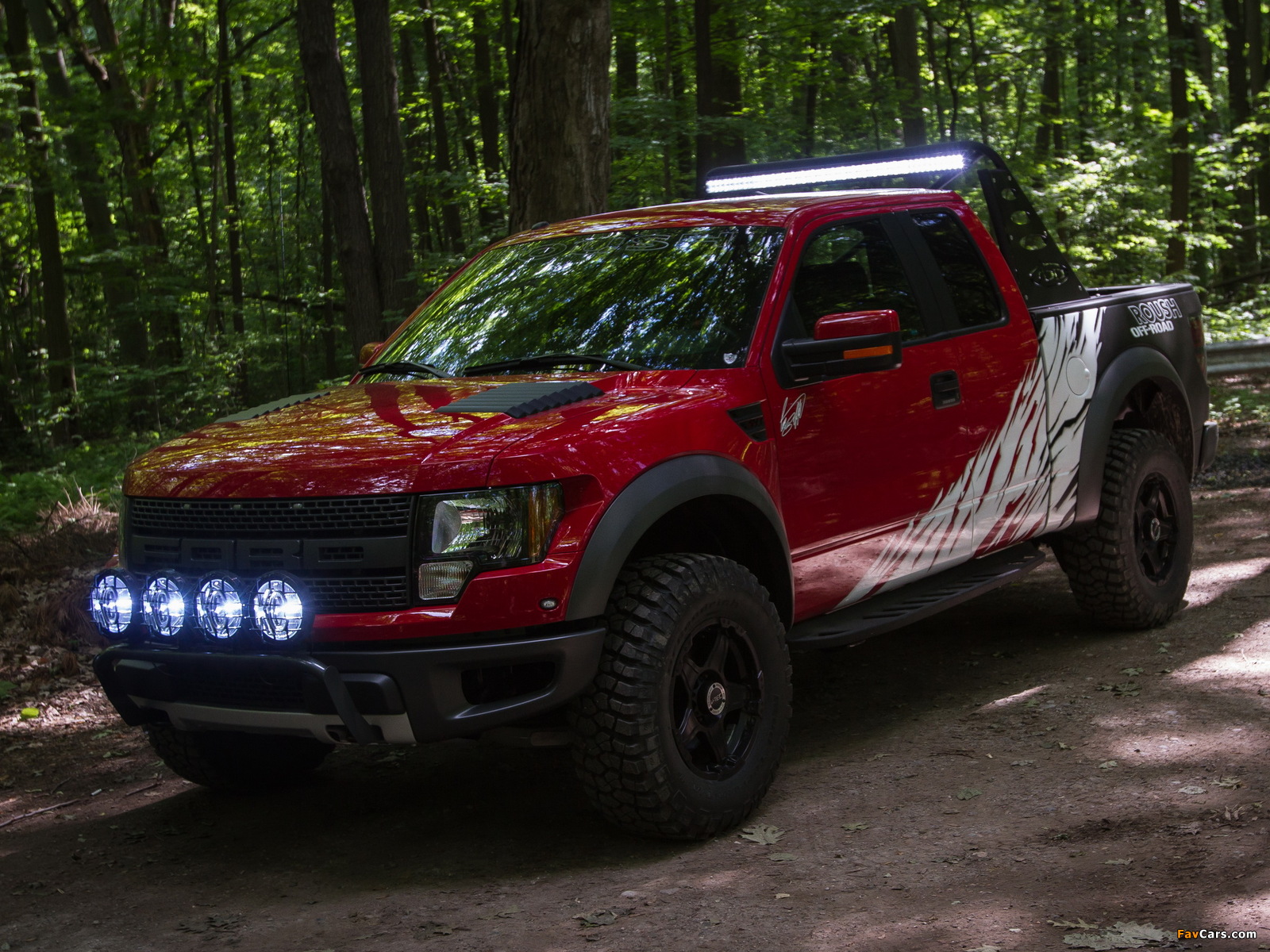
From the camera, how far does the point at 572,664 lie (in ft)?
11.5

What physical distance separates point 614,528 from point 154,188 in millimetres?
20345

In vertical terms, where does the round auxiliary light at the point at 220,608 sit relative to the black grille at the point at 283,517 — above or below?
below

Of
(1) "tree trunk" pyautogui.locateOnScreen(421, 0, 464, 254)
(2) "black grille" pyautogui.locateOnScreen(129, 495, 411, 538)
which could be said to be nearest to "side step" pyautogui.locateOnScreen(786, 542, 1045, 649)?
(2) "black grille" pyautogui.locateOnScreen(129, 495, 411, 538)

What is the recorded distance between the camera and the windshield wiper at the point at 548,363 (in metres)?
4.27

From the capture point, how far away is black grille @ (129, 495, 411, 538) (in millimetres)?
3453

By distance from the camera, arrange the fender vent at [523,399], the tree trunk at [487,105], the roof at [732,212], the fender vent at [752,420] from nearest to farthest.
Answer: the fender vent at [523,399]
the fender vent at [752,420]
the roof at [732,212]
the tree trunk at [487,105]

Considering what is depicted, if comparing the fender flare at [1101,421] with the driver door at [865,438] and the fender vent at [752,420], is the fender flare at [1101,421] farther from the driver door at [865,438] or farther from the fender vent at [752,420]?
the fender vent at [752,420]

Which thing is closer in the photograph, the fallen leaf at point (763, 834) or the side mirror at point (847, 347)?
the fallen leaf at point (763, 834)

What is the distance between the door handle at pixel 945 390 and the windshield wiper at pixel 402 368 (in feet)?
6.27

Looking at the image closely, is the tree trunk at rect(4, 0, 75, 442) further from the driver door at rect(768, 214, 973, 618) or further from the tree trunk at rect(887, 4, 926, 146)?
the driver door at rect(768, 214, 973, 618)

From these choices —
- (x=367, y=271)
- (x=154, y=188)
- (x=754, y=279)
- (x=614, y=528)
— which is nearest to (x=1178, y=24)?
(x=367, y=271)

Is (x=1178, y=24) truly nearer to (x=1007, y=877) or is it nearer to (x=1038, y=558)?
(x=1038, y=558)

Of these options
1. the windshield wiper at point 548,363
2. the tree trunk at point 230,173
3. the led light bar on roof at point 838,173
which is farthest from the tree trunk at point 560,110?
the tree trunk at point 230,173

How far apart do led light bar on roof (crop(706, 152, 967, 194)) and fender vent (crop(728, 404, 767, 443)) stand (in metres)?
2.15
